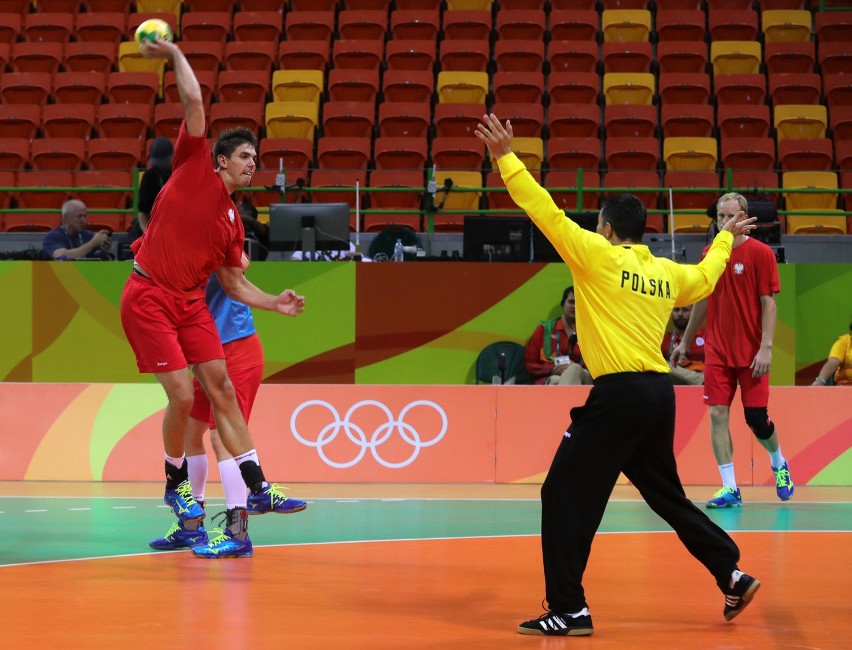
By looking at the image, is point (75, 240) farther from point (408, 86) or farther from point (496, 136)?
point (496, 136)

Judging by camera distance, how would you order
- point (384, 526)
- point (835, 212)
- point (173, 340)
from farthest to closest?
point (835, 212) → point (384, 526) → point (173, 340)

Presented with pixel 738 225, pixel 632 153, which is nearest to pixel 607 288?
pixel 738 225

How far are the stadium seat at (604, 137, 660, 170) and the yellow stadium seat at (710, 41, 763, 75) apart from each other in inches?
93.4

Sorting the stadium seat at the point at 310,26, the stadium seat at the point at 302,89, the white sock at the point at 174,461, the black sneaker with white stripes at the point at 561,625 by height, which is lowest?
the black sneaker with white stripes at the point at 561,625

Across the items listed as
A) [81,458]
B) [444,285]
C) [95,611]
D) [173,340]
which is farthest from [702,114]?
[95,611]

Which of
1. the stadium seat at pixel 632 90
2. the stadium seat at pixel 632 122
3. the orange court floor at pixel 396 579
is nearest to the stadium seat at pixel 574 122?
the stadium seat at pixel 632 122

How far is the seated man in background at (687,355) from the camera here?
1160cm

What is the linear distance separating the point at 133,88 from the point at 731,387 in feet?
36.8

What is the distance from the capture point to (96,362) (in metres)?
12.2

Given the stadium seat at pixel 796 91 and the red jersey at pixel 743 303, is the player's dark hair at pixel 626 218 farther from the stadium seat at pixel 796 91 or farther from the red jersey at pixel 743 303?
the stadium seat at pixel 796 91

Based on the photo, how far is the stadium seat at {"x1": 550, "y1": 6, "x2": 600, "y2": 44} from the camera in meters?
18.4

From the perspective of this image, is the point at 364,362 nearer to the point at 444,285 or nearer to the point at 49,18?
the point at 444,285

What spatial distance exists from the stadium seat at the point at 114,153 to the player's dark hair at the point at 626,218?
11.9 m

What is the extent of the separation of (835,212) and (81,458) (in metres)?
8.30
